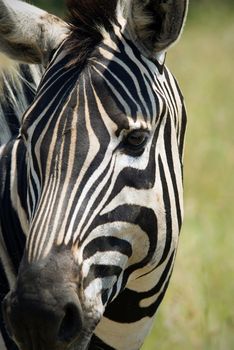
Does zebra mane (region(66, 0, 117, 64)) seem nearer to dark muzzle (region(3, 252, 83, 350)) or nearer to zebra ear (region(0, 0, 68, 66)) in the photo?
zebra ear (region(0, 0, 68, 66))

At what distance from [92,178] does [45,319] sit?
61cm

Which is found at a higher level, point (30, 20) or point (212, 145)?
point (30, 20)

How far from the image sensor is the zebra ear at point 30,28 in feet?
15.1

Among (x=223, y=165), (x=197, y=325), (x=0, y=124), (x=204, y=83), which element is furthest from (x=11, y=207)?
(x=204, y=83)

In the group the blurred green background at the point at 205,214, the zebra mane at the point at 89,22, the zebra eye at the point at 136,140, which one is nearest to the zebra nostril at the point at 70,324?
the zebra eye at the point at 136,140

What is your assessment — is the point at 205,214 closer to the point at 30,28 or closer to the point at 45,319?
the point at 30,28

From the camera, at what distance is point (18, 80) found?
5.24 metres

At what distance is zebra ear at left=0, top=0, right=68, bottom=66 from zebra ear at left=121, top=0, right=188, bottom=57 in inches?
13.7

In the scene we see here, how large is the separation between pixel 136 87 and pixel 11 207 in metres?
0.87

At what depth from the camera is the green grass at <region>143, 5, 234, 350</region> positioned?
7.40 metres

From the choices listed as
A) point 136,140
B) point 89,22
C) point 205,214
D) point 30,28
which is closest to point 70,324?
point 136,140

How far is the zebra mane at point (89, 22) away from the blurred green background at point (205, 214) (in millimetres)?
2600

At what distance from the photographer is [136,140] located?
420 cm

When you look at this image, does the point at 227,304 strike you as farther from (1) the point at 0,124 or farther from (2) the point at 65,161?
(2) the point at 65,161
